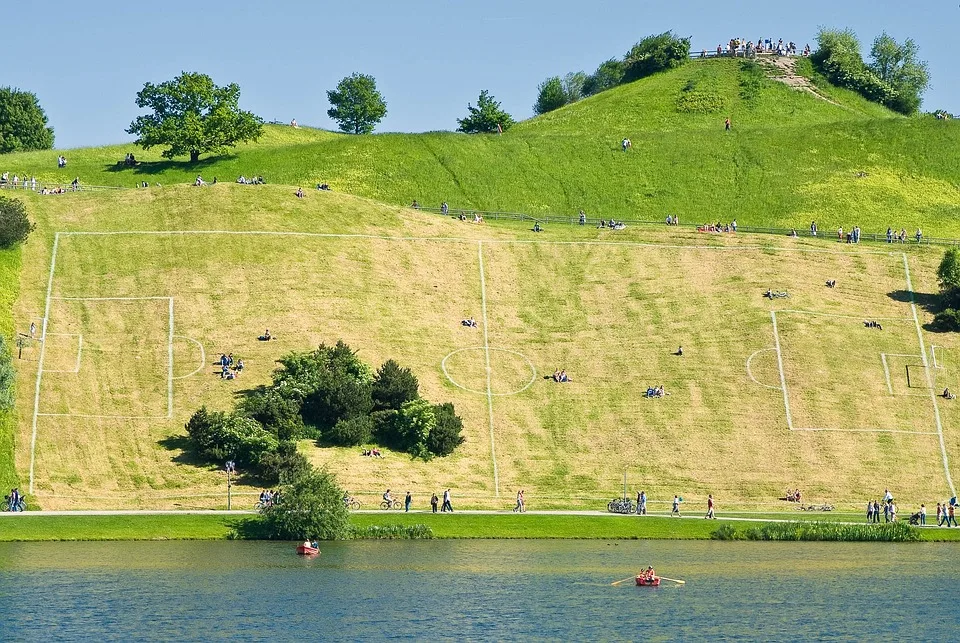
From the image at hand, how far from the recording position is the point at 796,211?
175250mm

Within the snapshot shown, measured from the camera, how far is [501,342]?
128500mm

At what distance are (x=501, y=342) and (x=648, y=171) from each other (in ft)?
211

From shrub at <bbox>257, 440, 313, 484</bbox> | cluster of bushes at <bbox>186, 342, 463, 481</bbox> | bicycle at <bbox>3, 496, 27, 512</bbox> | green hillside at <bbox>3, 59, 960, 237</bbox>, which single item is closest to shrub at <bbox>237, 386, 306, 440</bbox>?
cluster of bushes at <bbox>186, 342, 463, 481</bbox>

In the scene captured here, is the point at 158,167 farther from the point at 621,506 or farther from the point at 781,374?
the point at 621,506

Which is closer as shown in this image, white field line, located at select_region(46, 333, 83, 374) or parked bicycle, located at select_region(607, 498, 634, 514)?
parked bicycle, located at select_region(607, 498, 634, 514)

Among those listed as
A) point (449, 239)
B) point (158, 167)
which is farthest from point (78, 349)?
point (158, 167)

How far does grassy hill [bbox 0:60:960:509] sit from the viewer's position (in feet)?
360

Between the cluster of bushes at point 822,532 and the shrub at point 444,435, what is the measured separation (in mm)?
23226

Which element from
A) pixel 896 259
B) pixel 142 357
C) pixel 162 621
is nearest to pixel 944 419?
pixel 896 259

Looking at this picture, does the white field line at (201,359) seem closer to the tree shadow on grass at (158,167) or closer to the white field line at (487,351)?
the white field line at (487,351)

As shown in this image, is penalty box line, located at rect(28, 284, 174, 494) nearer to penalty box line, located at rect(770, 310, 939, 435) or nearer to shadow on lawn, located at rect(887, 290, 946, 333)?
penalty box line, located at rect(770, 310, 939, 435)

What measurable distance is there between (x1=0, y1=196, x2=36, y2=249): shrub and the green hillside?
117 ft

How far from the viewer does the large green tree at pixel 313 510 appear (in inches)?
3538

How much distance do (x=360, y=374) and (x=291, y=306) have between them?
14.9 metres
